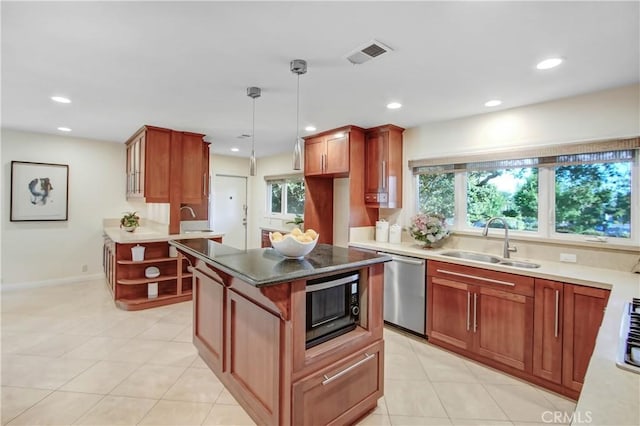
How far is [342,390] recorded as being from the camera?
1.87 m

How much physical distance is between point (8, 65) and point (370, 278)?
121 inches

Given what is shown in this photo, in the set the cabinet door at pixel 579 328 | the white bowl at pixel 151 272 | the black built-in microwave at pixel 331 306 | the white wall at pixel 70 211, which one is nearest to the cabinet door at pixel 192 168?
the white bowl at pixel 151 272

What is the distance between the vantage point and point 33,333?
314cm

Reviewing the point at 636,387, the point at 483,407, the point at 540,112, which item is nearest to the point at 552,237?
the point at 540,112

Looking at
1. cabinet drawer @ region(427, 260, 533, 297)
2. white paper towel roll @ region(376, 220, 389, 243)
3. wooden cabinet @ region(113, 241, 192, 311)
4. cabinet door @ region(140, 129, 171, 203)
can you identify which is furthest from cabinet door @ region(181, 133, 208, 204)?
cabinet drawer @ region(427, 260, 533, 297)

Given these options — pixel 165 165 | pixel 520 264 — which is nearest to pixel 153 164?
pixel 165 165

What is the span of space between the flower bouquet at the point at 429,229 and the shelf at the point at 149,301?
10.5ft

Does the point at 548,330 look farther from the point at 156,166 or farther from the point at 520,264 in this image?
the point at 156,166

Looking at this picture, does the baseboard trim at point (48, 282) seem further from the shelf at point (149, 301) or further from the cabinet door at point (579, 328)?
the cabinet door at point (579, 328)

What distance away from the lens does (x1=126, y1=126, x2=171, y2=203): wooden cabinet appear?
13.3ft

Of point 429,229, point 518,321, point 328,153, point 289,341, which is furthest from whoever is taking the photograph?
point 328,153

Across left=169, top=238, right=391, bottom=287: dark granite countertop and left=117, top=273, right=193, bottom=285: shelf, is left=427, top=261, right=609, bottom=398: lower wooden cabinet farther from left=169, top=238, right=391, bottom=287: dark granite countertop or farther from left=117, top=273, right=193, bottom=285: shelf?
left=117, top=273, right=193, bottom=285: shelf

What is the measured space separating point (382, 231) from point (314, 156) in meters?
1.45

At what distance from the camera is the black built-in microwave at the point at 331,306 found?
1.79m
